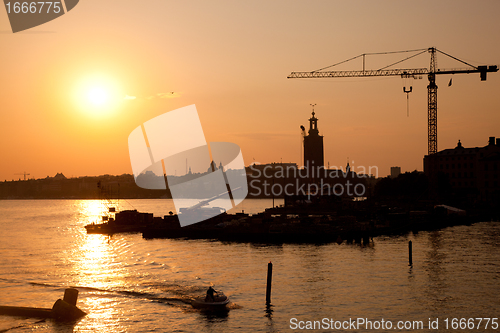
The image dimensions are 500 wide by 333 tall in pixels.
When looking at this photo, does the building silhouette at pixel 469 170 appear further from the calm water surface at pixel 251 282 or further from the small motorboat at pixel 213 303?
the small motorboat at pixel 213 303

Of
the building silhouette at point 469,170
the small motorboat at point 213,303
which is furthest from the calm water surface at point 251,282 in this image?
the building silhouette at point 469,170

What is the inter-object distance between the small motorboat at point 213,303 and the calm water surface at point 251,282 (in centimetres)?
67

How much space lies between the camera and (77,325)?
29094mm

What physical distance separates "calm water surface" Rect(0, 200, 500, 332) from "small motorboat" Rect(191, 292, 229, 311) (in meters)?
0.67

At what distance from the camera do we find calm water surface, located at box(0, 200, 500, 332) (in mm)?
30734

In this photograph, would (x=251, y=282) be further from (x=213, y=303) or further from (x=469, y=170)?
(x=469, y=170)

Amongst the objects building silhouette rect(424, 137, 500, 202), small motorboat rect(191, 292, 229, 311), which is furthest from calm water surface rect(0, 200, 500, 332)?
building silhouette rect(424, 137, 500, 202)

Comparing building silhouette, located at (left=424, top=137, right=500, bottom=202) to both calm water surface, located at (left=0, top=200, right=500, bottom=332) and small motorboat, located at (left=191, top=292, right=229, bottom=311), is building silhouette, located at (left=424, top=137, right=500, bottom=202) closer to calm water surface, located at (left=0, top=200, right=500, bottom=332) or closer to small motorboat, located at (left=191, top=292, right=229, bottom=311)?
calm water surface, located at (left=0, top=200, right=500, bottom=332)

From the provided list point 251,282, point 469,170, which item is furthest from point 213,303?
point 469,170

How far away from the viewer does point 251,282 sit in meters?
40.9

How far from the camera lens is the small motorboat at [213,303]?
1249 inches

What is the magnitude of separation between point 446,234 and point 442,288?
43.4 m

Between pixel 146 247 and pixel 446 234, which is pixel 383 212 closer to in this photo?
pixel 446 234

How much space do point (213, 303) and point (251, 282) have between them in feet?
31.0
